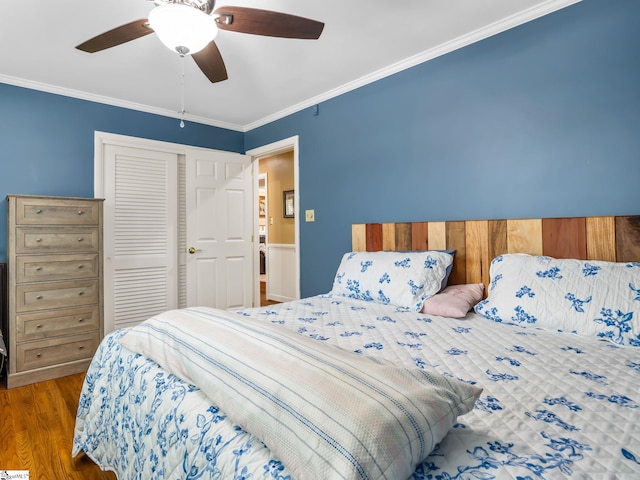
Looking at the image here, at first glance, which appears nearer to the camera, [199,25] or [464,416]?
[464,416]

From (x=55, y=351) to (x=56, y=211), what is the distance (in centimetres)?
110

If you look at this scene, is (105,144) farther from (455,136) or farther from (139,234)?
(455,136)

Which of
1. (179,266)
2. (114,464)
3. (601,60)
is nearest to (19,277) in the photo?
(179,266)

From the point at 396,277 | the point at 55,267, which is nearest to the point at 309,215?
the point at 396,277

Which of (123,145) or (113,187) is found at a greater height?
(123,145)

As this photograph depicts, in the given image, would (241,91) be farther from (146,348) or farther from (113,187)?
(146,348)

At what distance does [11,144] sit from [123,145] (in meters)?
0.84

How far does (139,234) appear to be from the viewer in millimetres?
3699

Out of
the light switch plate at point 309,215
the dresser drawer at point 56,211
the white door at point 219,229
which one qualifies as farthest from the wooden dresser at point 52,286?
the light switch plate at point 309,215

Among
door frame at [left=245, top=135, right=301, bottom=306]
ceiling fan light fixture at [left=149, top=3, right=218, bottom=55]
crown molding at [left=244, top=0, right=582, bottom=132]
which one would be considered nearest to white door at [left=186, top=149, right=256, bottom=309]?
door frame at [left=245, top=135, right=301, bottom=306]

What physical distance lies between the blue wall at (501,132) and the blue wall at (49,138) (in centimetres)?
207

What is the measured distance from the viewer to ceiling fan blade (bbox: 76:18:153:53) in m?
1.76

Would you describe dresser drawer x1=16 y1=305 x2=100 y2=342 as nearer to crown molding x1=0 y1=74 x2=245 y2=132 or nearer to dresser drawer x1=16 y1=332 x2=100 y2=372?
dresser drawer x1=16 y1=332 x2=100 y2=372

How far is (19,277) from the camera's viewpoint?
9.07 feet
